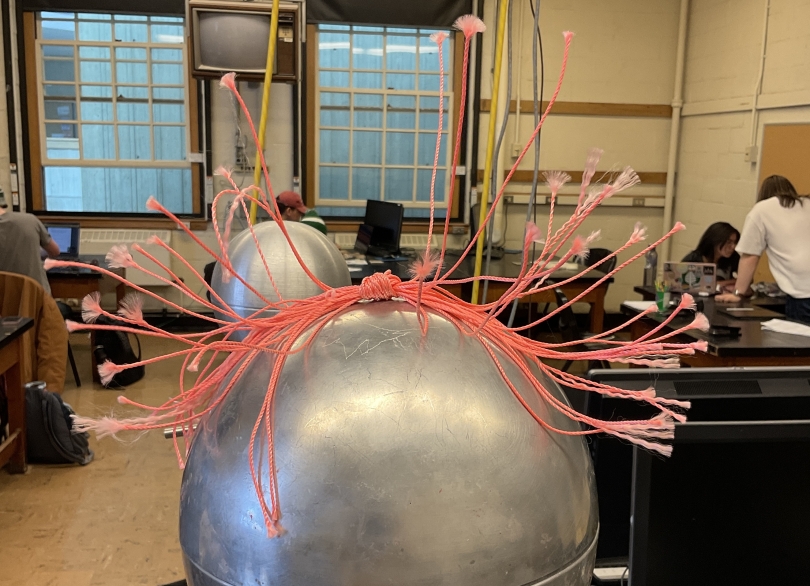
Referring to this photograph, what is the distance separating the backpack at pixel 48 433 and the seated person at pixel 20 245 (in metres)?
0.84

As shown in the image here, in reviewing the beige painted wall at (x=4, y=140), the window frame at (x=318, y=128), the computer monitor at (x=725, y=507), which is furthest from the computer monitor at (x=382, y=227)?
the computer monitor at (x=725, y=507)

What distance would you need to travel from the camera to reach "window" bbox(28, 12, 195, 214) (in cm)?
622

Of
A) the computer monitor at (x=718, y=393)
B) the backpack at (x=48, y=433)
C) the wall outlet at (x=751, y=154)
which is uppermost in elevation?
the wall outlet at (x=751, y=154)

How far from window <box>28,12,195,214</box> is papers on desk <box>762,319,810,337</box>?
445cm

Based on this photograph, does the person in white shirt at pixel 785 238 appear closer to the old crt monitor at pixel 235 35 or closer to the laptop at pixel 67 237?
the old crt monitor at pixel 235 35

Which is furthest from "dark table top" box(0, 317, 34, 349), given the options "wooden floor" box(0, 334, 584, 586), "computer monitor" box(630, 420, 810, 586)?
"computer monitor" box(630, 420, 810, 586)

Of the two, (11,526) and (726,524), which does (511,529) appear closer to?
(726,524)

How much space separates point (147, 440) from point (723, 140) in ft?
15.4

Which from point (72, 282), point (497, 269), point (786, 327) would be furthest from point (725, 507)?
point (72, 282)

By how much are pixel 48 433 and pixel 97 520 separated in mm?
→ 782

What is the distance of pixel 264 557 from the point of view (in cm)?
60

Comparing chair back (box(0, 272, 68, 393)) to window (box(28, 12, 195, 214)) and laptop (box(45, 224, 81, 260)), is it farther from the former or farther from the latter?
window (box(28, 12, 195, 214))

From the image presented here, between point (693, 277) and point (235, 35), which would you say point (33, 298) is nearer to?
point (235, 35)

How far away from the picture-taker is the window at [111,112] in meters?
6.22
